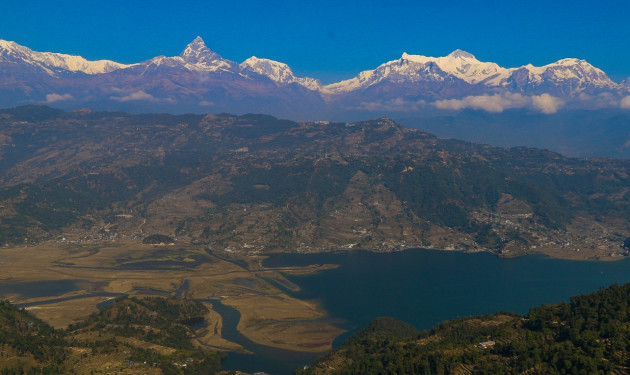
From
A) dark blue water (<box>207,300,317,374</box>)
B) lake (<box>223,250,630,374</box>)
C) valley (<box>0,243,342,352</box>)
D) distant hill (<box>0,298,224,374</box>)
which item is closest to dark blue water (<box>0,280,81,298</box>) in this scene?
valley (<box>0,243,342,352</box>)

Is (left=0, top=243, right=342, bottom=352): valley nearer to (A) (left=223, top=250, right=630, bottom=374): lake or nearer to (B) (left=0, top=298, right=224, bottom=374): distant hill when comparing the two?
(A) (left=223, top=250, right=630, bottom=374): lake

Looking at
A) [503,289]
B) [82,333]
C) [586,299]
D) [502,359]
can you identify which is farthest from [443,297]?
[82,333]

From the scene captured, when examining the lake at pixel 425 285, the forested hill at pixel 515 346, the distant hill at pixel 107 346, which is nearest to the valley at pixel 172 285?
the lake at pixel 425 285

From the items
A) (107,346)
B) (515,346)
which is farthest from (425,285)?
(107,346)

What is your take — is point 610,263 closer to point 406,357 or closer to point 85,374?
point 406,357

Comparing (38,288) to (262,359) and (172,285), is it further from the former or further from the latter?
(262,359)

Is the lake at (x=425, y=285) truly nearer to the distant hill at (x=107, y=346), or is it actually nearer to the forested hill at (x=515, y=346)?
the distant hill at (x=107, y=346)
